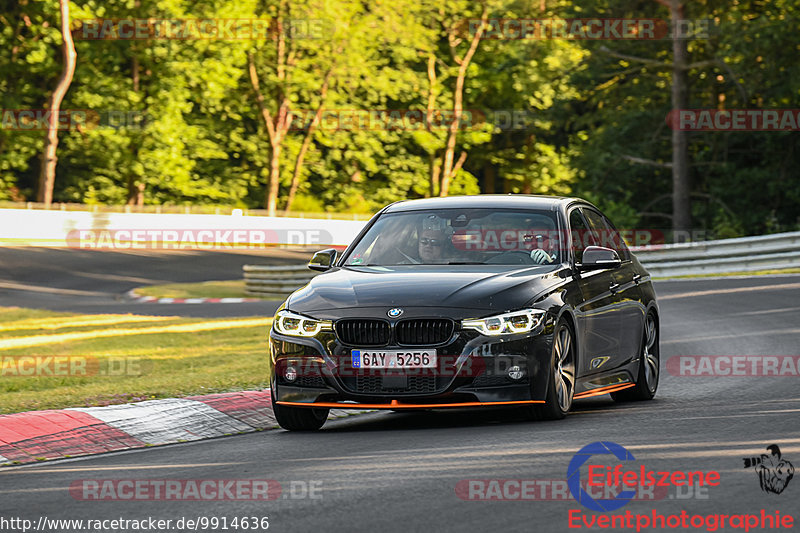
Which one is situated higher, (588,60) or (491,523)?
(588,60)

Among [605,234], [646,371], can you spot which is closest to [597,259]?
[605,234]

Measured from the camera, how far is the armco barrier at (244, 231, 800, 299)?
93.0ft

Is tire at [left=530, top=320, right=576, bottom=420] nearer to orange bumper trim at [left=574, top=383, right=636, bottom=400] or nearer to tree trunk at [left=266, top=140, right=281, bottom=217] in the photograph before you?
orange bumper trim at [left=574, top=383, right=636, bottom=400]

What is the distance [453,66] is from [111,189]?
69.8ft

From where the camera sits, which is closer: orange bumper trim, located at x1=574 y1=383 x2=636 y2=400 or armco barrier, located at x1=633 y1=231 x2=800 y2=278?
orange bumper trim, located at x1=574 y1=383 x2=636 y2=400

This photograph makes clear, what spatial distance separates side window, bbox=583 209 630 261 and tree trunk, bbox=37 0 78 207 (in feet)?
141

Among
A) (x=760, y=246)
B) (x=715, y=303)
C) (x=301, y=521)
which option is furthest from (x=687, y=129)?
(x=301, y=521)

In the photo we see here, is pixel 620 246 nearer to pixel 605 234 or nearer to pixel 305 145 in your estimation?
pixel 605 234

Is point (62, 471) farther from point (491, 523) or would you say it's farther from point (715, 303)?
point (715, 303)

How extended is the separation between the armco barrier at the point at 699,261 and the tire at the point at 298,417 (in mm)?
19553

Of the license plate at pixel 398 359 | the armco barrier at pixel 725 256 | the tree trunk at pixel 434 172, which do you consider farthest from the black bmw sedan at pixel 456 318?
the tree trunk at pixel 434 172

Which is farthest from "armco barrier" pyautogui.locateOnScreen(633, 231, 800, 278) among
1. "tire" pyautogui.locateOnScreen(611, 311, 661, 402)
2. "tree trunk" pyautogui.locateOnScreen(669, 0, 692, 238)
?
"tire" pyautogui.locateOnScreen(611, 311, 661, 402)

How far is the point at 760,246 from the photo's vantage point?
28562 mm

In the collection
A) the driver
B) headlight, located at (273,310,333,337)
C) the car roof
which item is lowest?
headlight, located at (273,310,333,337)
